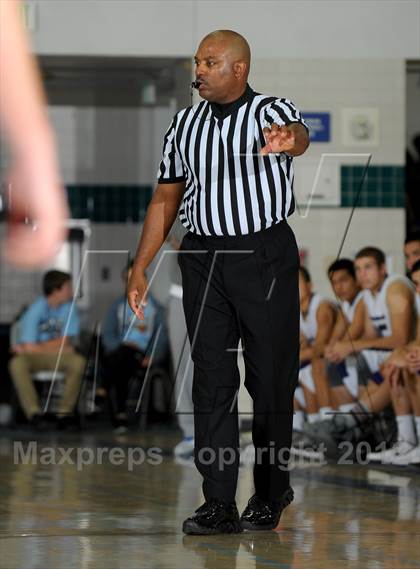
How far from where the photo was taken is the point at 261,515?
4434mm

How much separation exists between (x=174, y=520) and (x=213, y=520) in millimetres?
415

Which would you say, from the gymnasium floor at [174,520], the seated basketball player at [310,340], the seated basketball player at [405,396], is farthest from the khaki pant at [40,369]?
the seated basketball player at [405,396]

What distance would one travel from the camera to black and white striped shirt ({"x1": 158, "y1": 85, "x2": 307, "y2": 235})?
174 inches

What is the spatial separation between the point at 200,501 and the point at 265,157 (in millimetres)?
1473

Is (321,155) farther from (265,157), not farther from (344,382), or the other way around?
(265,157)

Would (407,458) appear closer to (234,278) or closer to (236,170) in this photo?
(234,278)

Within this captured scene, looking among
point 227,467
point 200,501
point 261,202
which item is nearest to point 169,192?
point 261,202

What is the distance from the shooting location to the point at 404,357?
709 centimetres

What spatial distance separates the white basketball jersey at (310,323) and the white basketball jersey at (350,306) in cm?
13

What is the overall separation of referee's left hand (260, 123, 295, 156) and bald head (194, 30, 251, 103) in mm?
319

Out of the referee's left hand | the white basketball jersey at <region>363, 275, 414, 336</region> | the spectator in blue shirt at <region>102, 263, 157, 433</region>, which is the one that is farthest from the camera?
the spectator in blue shirt at <region>102, 263, 157, 433</region>

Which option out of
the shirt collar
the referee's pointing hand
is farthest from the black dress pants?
the shirt collar

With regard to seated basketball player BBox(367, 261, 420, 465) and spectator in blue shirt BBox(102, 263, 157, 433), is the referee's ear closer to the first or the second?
seated basketball player BBox(367, 261, 420, 465)

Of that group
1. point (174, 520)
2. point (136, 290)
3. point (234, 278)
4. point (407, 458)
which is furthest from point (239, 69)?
point (407, 458)
